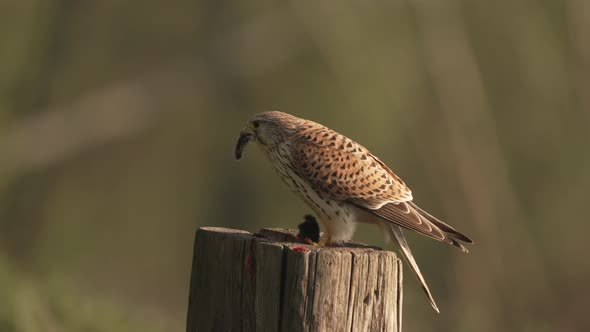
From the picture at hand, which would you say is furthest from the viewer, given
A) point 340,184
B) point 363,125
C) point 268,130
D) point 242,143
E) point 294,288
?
point 363,125

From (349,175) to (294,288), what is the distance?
65.2 inches

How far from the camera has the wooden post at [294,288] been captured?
3.59m

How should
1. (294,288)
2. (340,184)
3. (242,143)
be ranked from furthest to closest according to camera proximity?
(242,143) → (340,184) → (294,288)

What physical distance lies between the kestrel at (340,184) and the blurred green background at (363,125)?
23.4ft

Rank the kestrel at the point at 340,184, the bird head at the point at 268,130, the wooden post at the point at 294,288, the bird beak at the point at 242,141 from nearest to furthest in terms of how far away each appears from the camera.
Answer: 1. the wooden post at the point at 294,288
2. the kestrel at the point at 340,184
3. the bird head at the point at 268,130
4. the bird beak at the point at 242,141

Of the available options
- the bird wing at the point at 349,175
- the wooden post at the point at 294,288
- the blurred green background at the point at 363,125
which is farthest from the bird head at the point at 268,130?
the blurred green background at the point at 363,125

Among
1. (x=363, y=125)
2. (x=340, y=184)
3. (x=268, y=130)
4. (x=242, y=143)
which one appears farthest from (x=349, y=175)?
(x=363, y=125)

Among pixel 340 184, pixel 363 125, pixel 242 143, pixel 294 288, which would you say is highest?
pixel 363 125

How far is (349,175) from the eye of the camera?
203 inches

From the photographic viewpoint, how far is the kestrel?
16.7ft

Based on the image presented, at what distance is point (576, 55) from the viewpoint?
1419 cm

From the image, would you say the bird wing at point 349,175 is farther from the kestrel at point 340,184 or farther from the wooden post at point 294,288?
the wooden post at point 294,288

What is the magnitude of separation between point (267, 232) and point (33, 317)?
318 cm

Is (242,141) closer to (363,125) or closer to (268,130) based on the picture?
(268,130)
